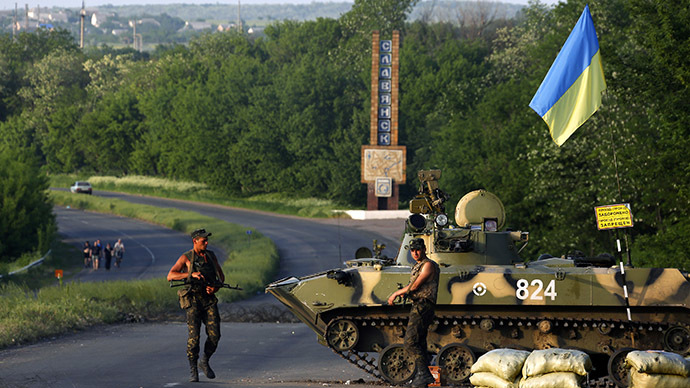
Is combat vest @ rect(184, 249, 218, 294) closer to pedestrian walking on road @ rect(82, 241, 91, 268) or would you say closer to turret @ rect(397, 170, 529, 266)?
turret @ rect(397, 170, 529, 266)

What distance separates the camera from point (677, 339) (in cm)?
1573

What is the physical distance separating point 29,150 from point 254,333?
4025cm

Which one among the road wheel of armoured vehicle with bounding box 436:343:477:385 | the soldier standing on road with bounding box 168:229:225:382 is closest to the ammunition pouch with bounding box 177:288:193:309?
the soldier standing on road with bounding box 168:229:225:382

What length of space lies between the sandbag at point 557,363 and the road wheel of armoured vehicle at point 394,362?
3.84 meters

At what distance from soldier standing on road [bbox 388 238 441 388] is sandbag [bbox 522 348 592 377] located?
6.42 ft

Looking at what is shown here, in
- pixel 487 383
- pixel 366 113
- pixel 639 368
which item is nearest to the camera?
pixel 639 368

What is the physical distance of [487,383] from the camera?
12.9 meters

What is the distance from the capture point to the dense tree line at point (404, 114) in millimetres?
34625

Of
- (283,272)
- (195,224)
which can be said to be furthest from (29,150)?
(283,272)

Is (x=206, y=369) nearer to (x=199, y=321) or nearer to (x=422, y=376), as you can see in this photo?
(x=199, y=321)

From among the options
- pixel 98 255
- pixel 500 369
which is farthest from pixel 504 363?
pixel 98 255

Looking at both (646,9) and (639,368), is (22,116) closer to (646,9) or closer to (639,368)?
(646,9)

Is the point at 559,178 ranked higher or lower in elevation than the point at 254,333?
higher

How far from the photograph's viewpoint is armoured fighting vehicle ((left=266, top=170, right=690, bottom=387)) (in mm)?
15734
